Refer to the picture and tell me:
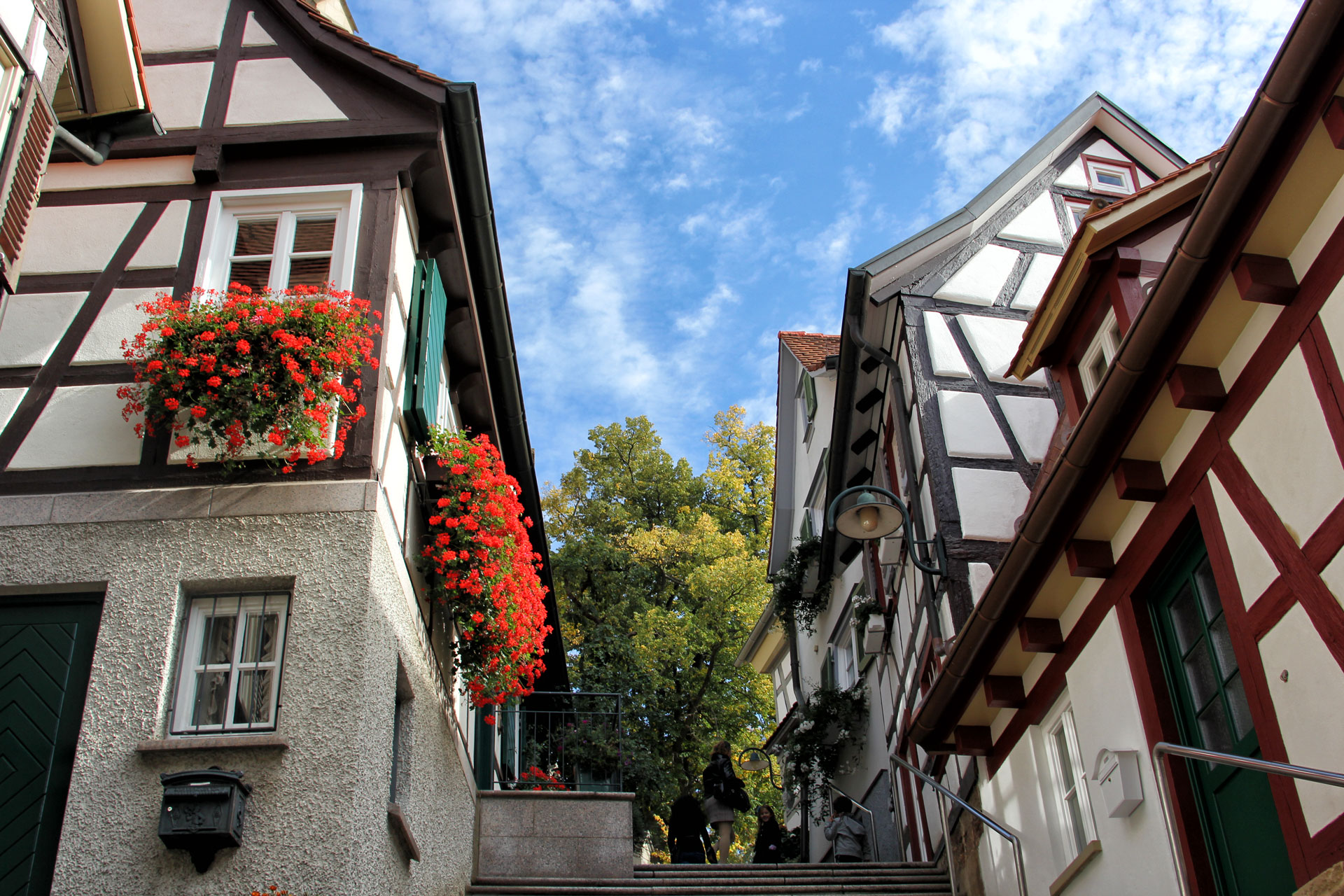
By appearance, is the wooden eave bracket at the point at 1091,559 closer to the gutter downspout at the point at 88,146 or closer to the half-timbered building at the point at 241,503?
the half-timbered building at the point at 241,503

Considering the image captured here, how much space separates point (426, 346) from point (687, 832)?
6275 mm

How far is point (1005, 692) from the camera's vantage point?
25.2 ft

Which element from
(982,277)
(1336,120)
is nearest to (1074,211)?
(982,277)

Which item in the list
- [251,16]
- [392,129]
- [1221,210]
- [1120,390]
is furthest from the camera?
[251,16]

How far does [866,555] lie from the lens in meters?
14.4

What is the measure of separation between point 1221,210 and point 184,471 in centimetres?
574

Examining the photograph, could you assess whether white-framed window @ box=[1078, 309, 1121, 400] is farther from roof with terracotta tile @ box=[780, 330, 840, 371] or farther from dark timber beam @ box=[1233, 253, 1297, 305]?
roof with terracotta tile @ box=[780, 330, 840, 371]

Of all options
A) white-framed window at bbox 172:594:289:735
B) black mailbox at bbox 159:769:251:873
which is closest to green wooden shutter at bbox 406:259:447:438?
white-framed window at bbox 172:594:289:735

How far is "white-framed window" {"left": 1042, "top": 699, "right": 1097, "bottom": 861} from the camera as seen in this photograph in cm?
689

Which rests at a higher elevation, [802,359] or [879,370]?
[802,359]

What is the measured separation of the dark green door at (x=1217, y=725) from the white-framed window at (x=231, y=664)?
15.2 feet

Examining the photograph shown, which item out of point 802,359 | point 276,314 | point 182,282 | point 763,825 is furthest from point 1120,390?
point 802,359

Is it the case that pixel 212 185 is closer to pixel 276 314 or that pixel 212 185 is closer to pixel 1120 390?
pixel 276 314

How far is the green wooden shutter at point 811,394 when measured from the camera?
18047 millimetres
